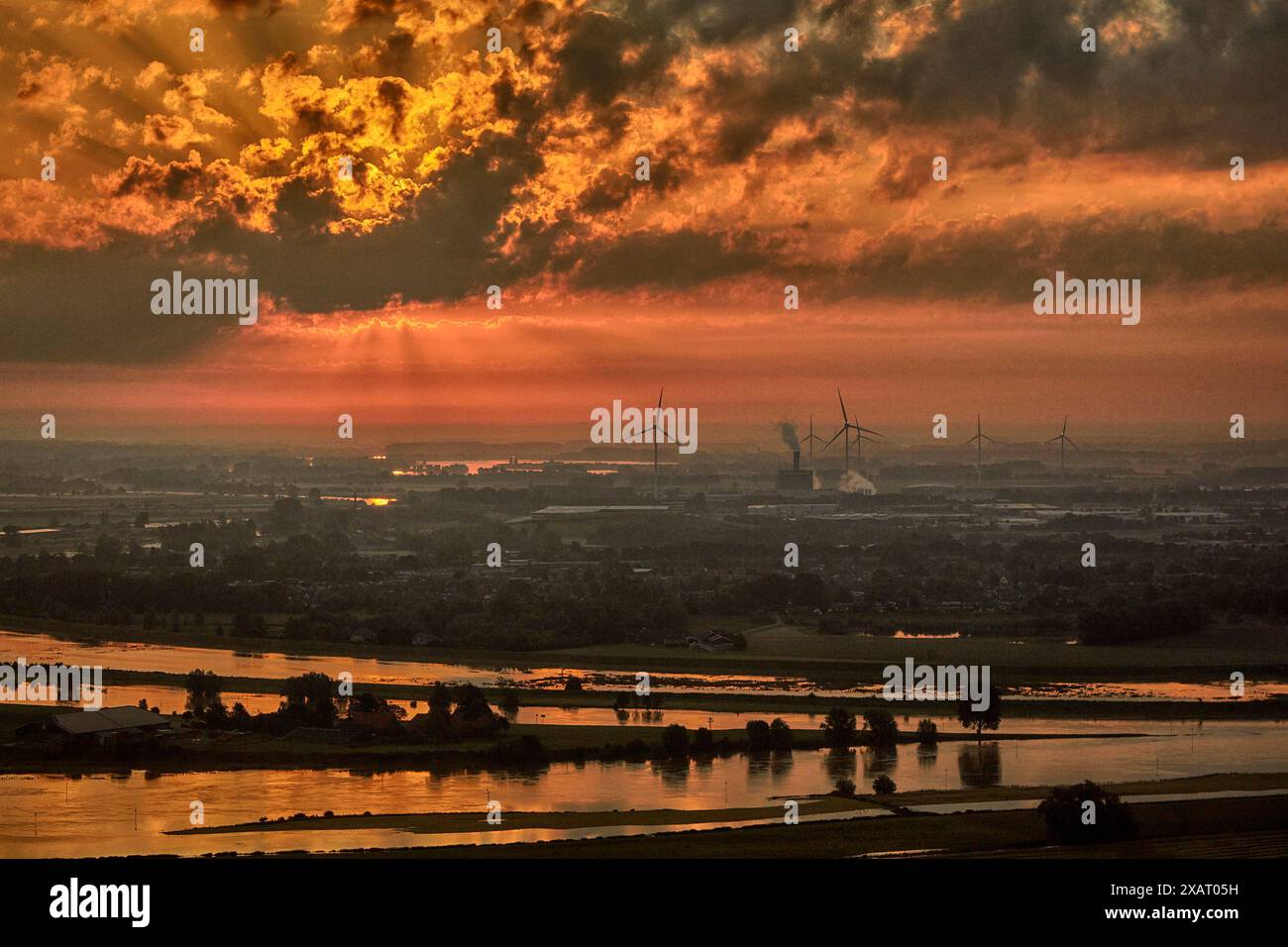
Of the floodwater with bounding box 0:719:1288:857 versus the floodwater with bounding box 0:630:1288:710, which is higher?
the floodwater with bounding box 0:630:1288:710

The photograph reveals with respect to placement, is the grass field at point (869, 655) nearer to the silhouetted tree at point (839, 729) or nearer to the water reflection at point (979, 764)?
the silhouetted tree at point (839, 729)

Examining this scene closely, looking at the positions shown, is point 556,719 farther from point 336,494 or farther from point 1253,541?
point 336,494

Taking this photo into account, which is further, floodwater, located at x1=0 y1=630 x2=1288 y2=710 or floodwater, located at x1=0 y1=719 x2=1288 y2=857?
floodwater, located at x1=0 y1=630 x2=1288 y2=710

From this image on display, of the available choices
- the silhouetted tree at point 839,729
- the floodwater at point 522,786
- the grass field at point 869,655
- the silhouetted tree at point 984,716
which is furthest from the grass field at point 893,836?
the grass field at point 869,655

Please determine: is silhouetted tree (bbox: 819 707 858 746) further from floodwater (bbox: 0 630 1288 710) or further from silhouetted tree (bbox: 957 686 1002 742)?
floodwater (bbox: 0 630 1288 710)

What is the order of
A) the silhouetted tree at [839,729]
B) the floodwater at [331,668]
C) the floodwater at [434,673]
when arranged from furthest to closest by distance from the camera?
the floodwater at [331,668]
the floodwater at [434,673]
the silhouetted tree at [839,729]

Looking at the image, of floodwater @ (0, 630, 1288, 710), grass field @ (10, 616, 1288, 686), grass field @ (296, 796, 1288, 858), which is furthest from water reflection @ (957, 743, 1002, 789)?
grass field @ (10, 616, 1288, 686)

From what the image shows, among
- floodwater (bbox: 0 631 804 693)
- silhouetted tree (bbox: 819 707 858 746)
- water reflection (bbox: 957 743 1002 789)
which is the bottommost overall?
water reflection (bbox: 957 743 1002 789)

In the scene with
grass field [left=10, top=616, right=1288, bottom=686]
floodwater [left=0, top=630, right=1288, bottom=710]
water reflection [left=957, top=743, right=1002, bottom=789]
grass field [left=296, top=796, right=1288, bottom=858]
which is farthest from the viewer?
grass field [left=10, top=616, right=1288, bottom=686]

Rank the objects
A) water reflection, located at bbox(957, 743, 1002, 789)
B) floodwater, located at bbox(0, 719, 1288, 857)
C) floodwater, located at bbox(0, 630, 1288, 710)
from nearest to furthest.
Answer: floodwater, located at bbox(0, 719, 1288, 857), water reflection, located at bbox(957, 743, 1002, 789), floodwater, located at bbox(0, 630, 1288, 710)

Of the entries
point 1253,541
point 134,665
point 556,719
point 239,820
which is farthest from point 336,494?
point 239,820
